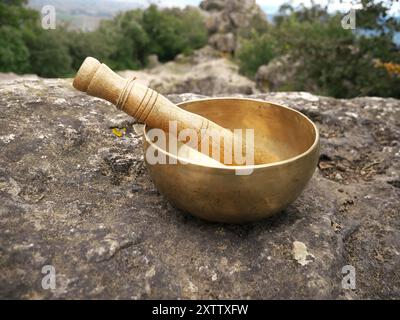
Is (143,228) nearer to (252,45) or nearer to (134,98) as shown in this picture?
(134,98)

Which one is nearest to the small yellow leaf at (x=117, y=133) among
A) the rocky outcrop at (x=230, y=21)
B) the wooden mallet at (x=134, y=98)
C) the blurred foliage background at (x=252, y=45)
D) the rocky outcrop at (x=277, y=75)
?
the wooden mallet at (x=134, y=98)

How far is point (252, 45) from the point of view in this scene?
1725 centimetres

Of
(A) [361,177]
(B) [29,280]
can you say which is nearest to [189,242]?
(B) [29,280]

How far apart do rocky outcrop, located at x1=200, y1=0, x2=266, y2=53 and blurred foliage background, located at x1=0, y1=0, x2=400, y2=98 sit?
20.3 inches

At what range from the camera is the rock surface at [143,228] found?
5.15 feet

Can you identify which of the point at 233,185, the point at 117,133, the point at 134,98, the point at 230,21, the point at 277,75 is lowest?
the point at 277,75

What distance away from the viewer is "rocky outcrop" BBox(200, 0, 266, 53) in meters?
22.5

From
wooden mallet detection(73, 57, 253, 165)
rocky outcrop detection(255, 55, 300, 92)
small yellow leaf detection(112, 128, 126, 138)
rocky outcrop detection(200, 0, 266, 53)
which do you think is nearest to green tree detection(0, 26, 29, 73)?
rocky outcrop detection(255, 55, 300, 92)

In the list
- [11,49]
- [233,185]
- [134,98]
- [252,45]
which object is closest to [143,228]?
[233,185]

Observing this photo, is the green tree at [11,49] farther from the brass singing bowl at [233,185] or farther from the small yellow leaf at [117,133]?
the brass singing bowl at [233,185]

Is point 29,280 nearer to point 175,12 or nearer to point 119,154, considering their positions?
point 119,154

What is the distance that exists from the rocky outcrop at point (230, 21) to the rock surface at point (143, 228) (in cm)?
2063

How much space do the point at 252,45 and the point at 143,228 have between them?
54.1 ft

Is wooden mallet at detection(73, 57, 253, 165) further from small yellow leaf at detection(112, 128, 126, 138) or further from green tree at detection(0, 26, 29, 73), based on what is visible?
green tree at detection(0, 26, 29, 73)
